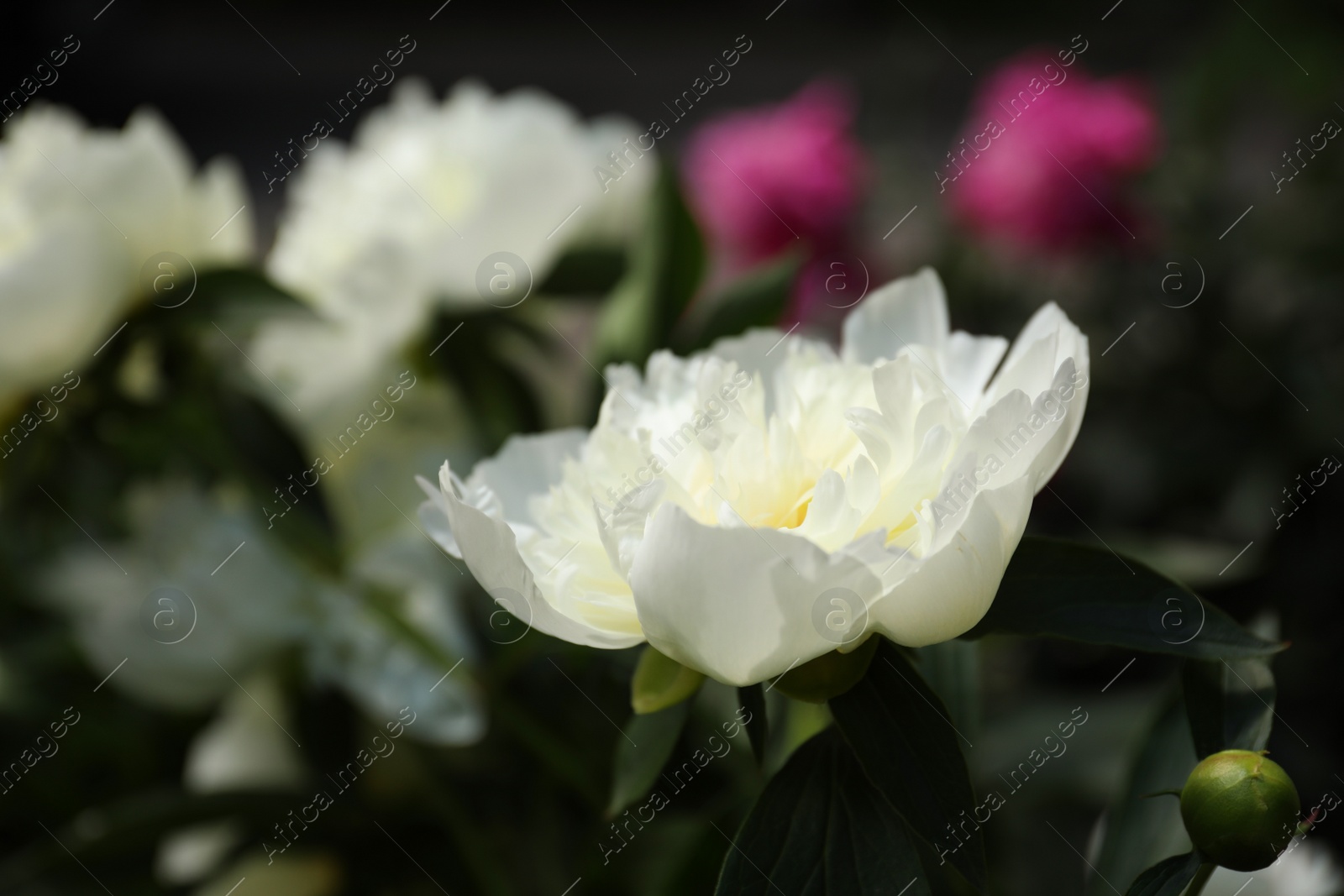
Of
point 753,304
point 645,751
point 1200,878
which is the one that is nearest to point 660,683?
point 645,751

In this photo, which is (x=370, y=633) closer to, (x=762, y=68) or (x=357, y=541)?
(x=357, y=541)

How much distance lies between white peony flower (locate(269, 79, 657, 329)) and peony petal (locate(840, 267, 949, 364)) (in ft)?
0.79

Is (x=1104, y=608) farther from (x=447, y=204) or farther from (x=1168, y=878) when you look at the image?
(x=447, y=204)

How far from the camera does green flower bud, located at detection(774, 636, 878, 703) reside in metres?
0.26

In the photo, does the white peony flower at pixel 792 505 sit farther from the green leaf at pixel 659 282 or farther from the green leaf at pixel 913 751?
the green leaf at pixel 659 282

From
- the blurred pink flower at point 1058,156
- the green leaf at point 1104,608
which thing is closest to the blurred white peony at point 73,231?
the green leaf at point 1104,608

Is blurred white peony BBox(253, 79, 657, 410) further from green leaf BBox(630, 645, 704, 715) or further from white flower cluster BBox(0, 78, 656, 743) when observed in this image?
green leaf BBox(630, 645, 704, 715)

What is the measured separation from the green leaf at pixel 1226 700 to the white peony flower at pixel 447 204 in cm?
35

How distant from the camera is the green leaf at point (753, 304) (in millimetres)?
496

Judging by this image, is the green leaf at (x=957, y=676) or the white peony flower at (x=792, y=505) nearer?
the white peony flower at (x=792, y=505)

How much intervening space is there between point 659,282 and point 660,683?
0.89 feet

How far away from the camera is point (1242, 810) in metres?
0.23

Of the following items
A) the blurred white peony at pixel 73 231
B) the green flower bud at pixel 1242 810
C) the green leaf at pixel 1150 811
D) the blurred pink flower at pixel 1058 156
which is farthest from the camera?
the blurred pink flower at pixel 1058 156

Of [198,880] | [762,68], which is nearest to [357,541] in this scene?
[198,880]
